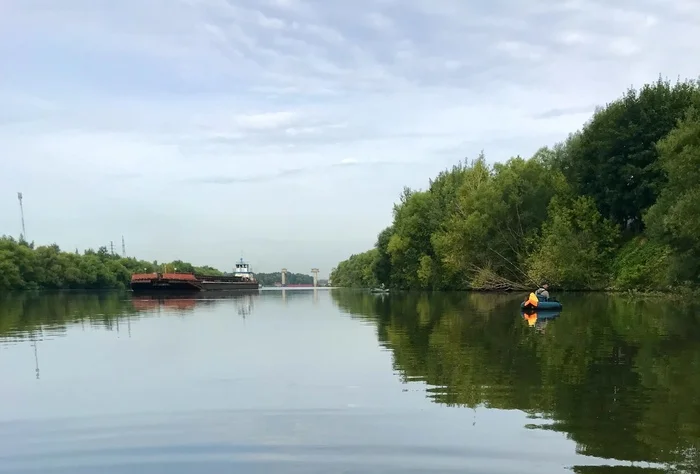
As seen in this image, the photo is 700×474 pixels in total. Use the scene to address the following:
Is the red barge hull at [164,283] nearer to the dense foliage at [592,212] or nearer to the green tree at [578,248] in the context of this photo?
the dense foliage at [592,212]

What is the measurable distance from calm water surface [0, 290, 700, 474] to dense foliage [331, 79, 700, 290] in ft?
71.5

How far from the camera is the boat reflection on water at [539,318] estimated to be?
26.6 metres

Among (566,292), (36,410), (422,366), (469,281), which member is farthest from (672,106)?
(36,410)

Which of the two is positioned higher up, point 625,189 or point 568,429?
point 625,189

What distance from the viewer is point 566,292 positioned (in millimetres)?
60156

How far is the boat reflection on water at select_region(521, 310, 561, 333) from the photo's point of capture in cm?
2663

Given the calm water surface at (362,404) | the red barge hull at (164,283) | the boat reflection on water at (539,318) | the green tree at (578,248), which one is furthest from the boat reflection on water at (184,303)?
the green tree at (578,248)

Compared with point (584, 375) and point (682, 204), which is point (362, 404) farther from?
point (682, 204)

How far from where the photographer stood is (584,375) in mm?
14250

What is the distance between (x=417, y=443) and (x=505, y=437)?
1.41 metres

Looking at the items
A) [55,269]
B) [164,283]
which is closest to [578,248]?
[164,283]

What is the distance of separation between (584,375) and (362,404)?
558cm

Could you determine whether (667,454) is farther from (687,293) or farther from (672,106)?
(672,106)

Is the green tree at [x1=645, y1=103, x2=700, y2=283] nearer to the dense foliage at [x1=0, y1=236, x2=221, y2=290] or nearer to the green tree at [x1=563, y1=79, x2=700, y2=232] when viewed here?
the green tree at [x1=563, y1=79, x2=700, y2=232]
